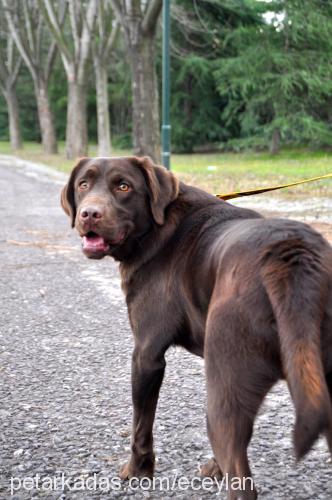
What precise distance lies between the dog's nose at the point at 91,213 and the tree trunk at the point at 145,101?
1467 cm

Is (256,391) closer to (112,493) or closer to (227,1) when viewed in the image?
(112,493)

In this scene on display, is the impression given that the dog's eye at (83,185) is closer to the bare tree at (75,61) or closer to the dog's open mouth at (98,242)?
the dog's open mouth at (98,242)

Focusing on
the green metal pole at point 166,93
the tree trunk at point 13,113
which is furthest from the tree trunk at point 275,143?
the tree trunk at point 13,113

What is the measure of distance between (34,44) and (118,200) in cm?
3365

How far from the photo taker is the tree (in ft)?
98.0

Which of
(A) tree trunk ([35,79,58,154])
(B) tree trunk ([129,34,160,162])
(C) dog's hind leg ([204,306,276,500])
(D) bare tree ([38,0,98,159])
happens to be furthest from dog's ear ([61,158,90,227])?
(A) tree trunk ([35,79,58,154])

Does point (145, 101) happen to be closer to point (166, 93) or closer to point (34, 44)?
point (166, 93)

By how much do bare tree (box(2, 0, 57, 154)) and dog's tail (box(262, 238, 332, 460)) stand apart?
3313 centimetres

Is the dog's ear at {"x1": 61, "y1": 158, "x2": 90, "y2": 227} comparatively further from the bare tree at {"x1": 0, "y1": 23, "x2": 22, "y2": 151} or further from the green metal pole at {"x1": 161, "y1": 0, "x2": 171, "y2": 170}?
the bare tree at {"x1": 0, "y1": 23, "x2": 22, "y2": 151}

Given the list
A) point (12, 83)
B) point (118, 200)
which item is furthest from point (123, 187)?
point (12, 83)

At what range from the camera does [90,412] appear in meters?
3.83

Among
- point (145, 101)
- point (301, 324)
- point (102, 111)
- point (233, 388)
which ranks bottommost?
point (102, 111)

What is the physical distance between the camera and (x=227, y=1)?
25.3 m

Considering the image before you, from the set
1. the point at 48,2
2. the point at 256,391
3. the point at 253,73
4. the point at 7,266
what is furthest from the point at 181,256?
the point at 253,73
